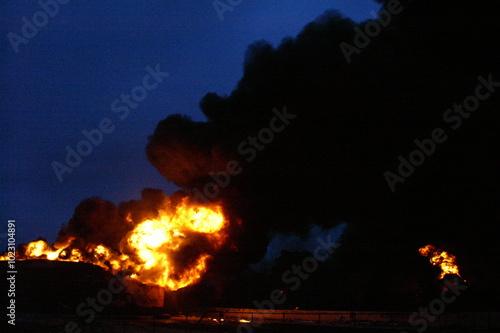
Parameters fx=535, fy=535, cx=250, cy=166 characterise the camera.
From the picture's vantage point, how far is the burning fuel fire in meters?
48.0

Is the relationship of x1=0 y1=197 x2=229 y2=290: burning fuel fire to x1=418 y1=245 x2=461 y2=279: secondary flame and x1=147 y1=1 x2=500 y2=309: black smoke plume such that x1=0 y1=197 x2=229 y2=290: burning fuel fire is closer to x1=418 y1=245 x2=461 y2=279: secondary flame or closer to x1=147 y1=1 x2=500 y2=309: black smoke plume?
x1=147 y1=1 x2=500 y2=309: black smoke plume

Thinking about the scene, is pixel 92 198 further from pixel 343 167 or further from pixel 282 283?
pixel 282 283

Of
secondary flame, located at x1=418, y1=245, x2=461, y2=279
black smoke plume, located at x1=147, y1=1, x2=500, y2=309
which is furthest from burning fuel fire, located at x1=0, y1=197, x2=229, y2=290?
secondary flame, located at x1=418, y1=245, x2=461, y2=279

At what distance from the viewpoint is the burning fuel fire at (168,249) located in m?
48.0

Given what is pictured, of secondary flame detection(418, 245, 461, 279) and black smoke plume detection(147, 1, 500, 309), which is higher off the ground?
black smoke plume detection(147, 1, 500, 309)

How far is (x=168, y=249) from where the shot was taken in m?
49.0

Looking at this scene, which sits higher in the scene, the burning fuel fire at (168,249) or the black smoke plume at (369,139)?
the black smoke plume at (369,139)

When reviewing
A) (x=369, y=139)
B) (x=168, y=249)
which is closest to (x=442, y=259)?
(x=369, y=139)

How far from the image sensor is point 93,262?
173 feet

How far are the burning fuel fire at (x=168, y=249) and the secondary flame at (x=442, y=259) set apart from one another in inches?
826

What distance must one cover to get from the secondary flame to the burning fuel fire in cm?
2099

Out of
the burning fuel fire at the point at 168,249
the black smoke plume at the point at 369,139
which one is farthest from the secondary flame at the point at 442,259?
the burning fuel fire at the point at 168,249

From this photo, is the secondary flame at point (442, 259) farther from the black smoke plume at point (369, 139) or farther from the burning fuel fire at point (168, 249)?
the burning fuel fire at point (168, 249)

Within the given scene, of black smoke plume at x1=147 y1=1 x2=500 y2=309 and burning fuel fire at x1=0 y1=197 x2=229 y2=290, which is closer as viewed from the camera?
burning fuel fire at x1=0 y1=197 x2=229 y2=290
